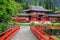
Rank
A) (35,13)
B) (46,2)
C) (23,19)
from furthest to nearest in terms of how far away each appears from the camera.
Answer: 1. (46,2)
2. (35,13)
3. (23,19)

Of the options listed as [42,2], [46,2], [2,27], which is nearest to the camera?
[2,27]

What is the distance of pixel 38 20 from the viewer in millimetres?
79562

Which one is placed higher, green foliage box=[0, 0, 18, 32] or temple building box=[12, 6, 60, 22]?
green foliage box=[0, 0, 18, 32]

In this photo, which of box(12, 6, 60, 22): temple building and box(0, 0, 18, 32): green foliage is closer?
box(0, 0, 18, 32): green foliage

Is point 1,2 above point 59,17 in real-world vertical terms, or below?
above

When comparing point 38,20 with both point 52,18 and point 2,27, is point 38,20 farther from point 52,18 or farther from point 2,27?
point 2,27

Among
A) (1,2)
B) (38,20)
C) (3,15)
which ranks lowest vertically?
(38,20)

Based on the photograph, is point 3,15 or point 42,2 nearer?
point 3,15

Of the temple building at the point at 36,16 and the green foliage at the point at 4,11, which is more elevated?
the green foliage at the point at 4,11

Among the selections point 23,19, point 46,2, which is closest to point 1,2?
point 23,19

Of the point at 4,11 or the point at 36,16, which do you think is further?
the point at 36,16

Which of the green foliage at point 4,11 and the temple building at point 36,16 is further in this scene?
the temple building at point 36,16

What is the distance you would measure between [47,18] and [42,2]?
162ft

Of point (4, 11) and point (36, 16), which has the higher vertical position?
point (4, 11)
